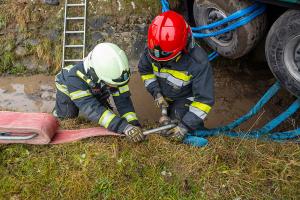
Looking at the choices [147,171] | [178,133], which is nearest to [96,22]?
[178,133]

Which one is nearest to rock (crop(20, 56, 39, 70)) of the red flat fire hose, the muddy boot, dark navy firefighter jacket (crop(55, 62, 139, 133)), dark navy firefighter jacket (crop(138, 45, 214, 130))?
the muddy boot

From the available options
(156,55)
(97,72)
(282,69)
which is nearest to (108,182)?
(97,72)

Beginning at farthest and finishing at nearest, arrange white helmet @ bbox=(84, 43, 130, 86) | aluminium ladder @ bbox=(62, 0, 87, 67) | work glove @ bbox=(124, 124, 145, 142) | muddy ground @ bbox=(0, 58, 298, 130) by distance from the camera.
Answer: aluminium ladder @ bbox=(62, 0, 87, 67)
muddy ground @ bbox=(0, 58, 298, 130)
white helmet @ bbox=(84, 43, 130, 86)
work glove @ bbox=(124, 124, 145, 142)

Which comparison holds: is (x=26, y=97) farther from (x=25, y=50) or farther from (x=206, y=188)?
(x=206, y=188)

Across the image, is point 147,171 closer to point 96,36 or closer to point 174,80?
point 174,80

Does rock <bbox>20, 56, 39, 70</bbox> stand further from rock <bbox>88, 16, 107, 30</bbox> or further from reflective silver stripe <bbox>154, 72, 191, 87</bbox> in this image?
reflective silver stripe <bbox>154, 72, 191, 87</bbox>

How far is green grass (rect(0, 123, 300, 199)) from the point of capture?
108 inches

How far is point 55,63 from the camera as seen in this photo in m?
5.98

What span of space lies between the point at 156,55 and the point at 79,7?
3095mm

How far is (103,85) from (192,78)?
2.86 ft

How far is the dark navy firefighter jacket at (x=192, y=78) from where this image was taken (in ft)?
11.3

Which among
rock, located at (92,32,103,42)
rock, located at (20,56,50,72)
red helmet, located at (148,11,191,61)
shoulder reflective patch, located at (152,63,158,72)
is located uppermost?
red helmet, located at (148,11,191,61)

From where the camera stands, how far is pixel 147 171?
9.51ft

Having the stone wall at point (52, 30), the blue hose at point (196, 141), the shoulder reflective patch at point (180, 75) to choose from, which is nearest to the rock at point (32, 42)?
the stone wall at point (52, 30)
